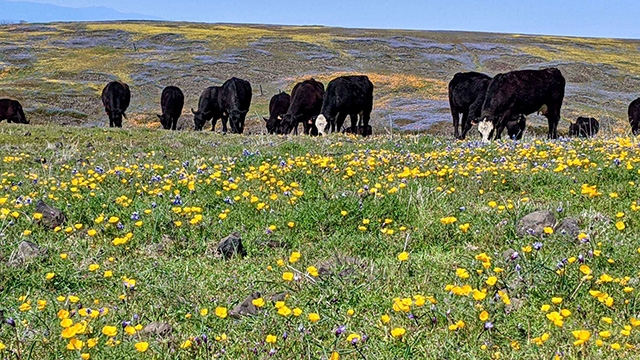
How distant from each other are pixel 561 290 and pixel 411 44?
97.5 metres

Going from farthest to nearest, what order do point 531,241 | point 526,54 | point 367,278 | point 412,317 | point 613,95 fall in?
point 526,54 → point 613,95 → point 531,241 → point 367,278 → point 412,317

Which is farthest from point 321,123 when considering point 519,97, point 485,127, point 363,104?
point 519,97

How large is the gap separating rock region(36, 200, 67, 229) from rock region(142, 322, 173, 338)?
126 inches

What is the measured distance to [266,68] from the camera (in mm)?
71375

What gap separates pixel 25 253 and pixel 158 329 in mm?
2314

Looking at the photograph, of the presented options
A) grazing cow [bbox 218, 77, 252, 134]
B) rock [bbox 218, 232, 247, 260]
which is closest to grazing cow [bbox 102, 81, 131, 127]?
grazing cow [bbox 218, 77, 252, 134]

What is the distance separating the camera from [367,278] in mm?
4852

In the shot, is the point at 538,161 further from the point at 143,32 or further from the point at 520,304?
the point at 143,32

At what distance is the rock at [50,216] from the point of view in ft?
22.1

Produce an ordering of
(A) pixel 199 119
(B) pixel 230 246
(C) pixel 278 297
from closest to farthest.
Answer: (C) pixel 278 297 → (B) pixel 230 246 → (A) pixel 199 119

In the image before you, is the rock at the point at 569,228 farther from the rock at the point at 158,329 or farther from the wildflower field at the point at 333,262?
the rock at the point at 158,329

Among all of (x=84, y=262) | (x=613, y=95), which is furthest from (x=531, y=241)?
(x=613, y=95)

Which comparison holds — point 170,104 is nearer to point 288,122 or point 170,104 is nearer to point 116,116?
point 116,116

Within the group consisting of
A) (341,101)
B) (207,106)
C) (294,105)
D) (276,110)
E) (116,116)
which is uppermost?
(341,101)
